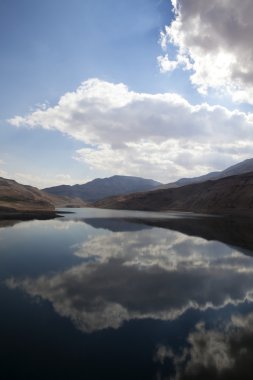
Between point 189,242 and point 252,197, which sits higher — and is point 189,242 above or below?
below

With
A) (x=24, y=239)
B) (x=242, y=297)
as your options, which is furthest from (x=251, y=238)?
(x=24, y=239)

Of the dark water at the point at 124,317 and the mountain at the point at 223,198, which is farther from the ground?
the mountain at the point at 223,198

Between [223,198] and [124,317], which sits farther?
[223,198]

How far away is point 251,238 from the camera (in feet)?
159

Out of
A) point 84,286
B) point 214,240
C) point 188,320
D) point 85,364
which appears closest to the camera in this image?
point 85,364

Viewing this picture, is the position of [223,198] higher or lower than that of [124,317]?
higher

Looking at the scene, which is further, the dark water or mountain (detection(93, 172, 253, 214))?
mountain (detection(93, 172, 253, 214))

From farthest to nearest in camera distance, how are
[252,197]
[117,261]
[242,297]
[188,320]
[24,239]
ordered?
[252,197] → [24,239] → [117,261] → [242,297] → [188,320]

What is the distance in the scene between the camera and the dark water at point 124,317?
11.1 m

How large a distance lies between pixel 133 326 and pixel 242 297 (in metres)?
8.86

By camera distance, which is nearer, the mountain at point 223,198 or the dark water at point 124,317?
the dark water at point 124,317

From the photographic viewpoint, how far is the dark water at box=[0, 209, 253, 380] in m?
11.1

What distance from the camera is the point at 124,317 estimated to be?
15.9 metres

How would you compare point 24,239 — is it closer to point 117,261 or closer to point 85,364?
point 117,261
